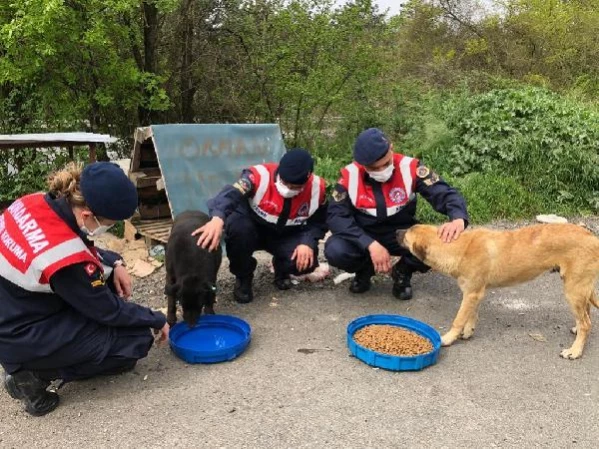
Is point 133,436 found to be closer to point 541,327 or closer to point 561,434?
point 561,434

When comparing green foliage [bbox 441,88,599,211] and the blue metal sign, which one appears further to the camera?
green foliage [bbox 441,88,599,211]

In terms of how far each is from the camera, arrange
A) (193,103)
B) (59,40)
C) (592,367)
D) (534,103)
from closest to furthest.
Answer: (592,367) → (59,40) → (534,103) → (193,103)

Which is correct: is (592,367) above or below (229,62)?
below

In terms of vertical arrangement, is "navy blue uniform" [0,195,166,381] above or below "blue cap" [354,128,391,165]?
below

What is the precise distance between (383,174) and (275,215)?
106cm

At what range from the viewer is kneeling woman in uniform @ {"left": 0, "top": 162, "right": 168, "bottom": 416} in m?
3.03

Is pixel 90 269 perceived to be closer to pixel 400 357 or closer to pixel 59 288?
pixel 59 288

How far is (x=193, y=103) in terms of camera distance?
10.1m

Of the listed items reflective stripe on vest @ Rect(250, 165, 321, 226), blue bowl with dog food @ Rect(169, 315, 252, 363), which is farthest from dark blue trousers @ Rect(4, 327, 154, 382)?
reflective stripe on vest @ Rect(250, 165, 321, 226)

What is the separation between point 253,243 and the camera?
5.04 meters

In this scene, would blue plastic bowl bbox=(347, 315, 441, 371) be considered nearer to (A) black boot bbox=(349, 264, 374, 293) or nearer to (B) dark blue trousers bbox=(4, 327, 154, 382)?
(A) black boot bbox=(349, 264, 374, 293)


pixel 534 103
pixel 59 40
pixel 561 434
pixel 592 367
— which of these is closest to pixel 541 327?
pixel 592 367

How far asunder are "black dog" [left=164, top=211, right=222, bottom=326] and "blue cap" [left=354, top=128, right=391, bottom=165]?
4.93 ft

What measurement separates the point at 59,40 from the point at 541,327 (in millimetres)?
6856
